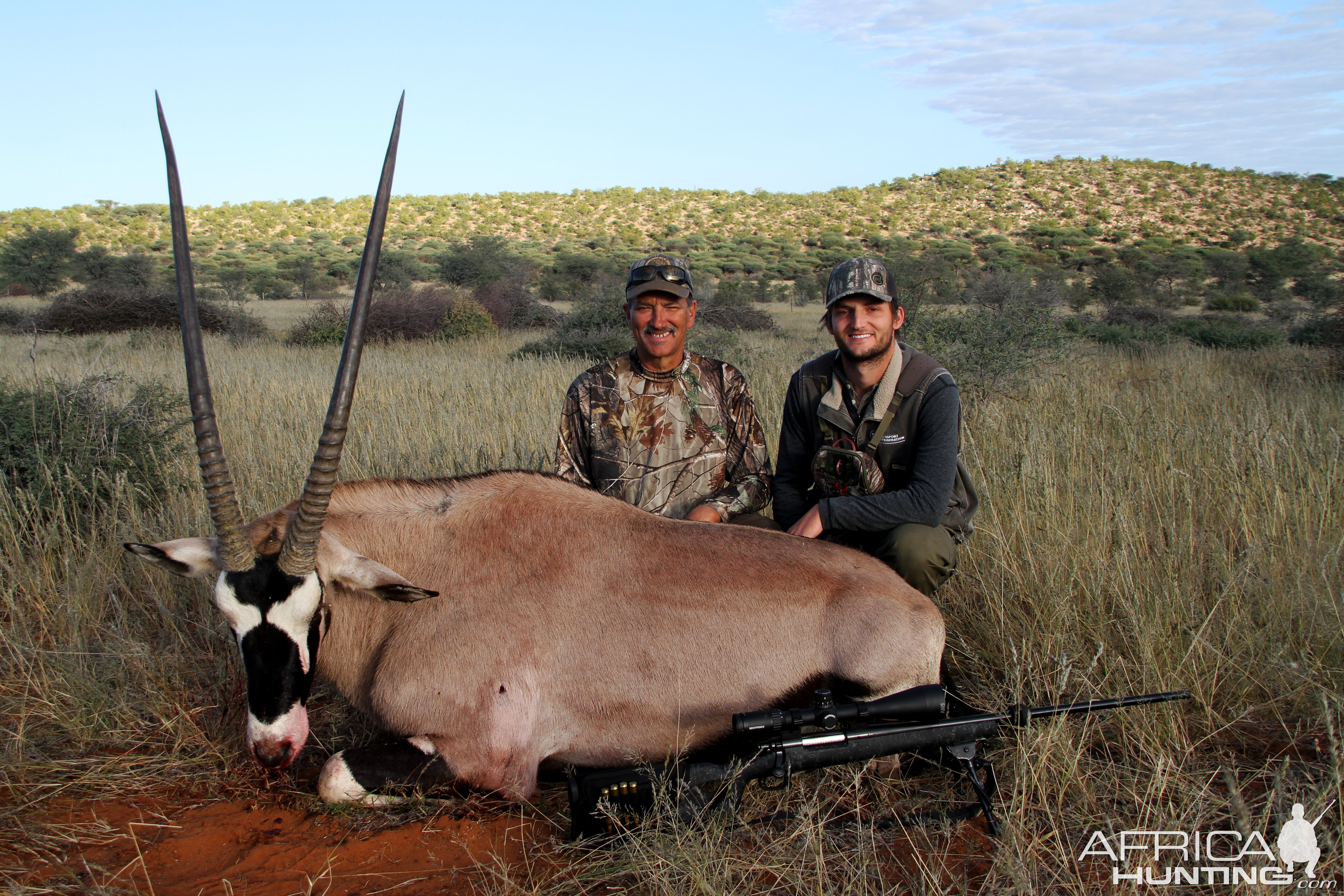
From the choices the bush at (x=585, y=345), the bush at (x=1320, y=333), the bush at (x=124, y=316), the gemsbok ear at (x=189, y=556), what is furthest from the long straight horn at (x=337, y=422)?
the bush at (x=124, y=316)

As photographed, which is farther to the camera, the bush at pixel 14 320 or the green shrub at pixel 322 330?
the bush at pixel 14 320

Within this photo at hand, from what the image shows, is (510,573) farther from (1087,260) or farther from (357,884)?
(1087,260)

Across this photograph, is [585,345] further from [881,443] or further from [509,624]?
[509,624]

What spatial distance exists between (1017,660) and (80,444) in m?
5.97

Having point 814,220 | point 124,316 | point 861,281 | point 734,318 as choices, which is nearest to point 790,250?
point 814,220

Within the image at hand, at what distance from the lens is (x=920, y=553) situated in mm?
3766

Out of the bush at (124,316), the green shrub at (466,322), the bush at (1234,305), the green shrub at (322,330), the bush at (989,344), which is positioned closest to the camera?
the bush at (989,344)

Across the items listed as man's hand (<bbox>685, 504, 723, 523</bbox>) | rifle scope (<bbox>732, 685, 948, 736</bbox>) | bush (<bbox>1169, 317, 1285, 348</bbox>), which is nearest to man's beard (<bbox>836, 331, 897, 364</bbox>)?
man's hand (<bbox>685, 504, 723, 523</bbox>)

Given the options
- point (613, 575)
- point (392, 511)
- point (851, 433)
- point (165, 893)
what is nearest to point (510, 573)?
point (613, 575)

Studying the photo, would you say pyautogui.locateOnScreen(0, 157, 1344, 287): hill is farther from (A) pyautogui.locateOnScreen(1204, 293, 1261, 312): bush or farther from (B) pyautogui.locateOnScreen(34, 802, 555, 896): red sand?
(B) pyautogui.locateOnScreen(34, 802, 555, 896): red sand

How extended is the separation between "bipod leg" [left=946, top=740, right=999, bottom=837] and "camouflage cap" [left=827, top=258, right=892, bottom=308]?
206 cm

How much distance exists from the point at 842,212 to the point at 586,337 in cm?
4949

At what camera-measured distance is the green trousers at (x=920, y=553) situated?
148 inches

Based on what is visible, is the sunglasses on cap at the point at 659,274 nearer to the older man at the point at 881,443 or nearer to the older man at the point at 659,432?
the older man at the point at 659,432
